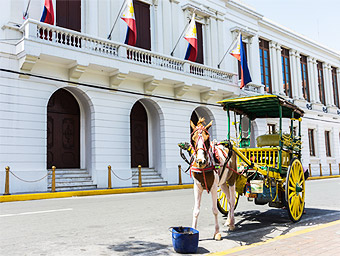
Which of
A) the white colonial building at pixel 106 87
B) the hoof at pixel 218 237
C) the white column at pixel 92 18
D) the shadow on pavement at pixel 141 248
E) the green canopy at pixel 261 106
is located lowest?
the shadow on pavement at pixel 141 248

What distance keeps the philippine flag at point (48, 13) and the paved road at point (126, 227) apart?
8.74 m

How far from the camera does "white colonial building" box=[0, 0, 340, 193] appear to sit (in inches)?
567

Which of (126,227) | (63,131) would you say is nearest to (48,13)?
(63,131)

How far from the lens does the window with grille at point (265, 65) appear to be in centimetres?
2830

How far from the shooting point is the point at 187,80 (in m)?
19.9

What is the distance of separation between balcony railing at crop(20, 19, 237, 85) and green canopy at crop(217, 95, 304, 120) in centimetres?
949

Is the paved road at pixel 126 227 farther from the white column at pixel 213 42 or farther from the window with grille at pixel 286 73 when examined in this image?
the window with grille at pixel 286 73

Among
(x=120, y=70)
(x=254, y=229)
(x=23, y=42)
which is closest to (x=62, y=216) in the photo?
(x=254, y=229)

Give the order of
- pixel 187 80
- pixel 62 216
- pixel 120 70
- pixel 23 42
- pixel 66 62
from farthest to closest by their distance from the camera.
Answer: pixel 187 80 → pixel 120 70 → pixel 66 62 → pixel 23 42 → pixel 62 216

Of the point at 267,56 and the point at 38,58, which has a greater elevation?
the point at 267,56

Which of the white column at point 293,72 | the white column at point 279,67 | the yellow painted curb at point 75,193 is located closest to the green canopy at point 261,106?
the yellow painted curb at point 75,193

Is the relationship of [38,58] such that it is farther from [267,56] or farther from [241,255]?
[267,56]

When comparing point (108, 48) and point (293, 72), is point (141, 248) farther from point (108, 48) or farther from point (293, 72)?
point (293, 72)

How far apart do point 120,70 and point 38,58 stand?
3.82 m
